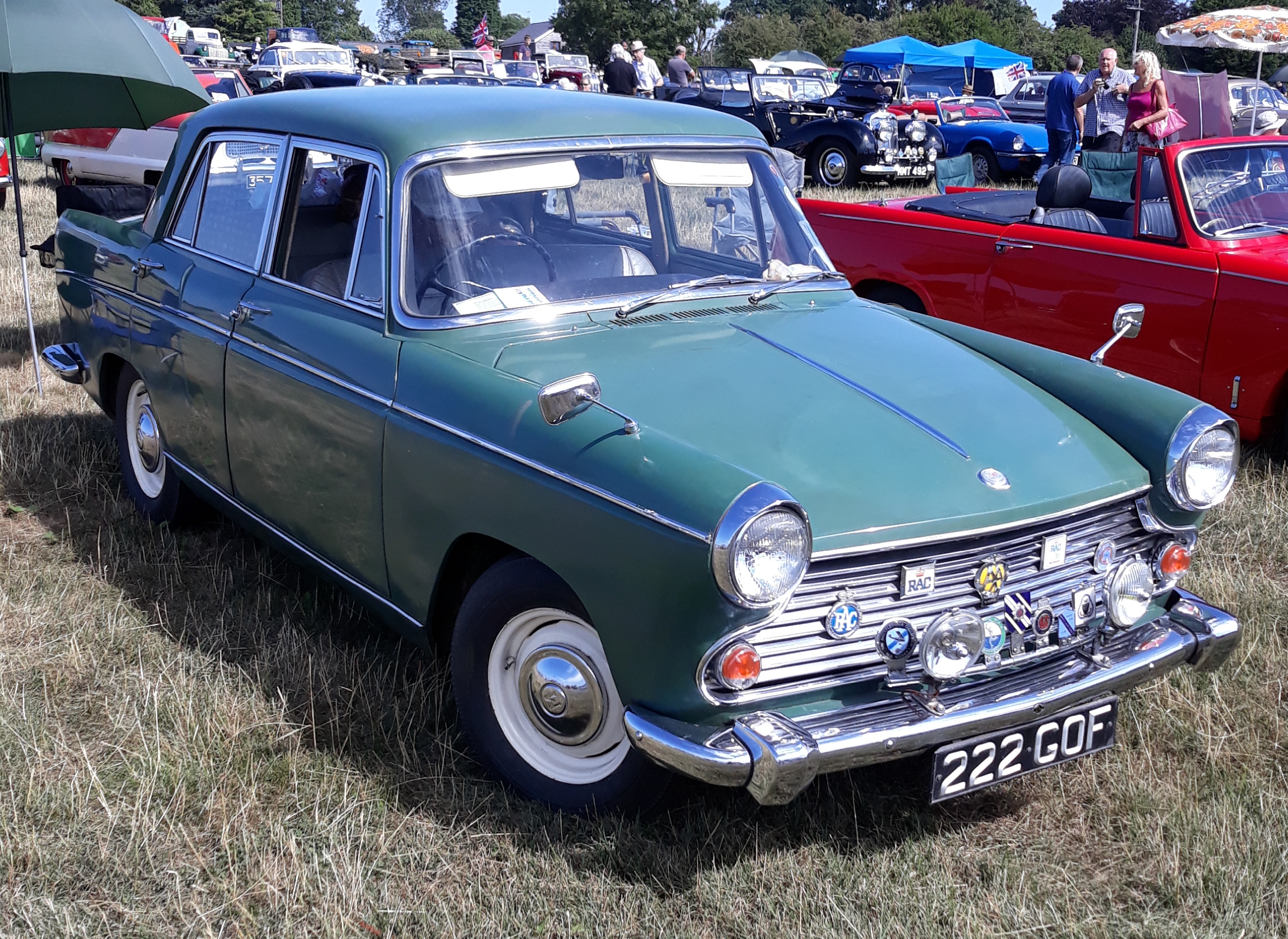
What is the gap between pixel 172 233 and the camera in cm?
414

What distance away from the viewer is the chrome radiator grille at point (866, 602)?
237 cm

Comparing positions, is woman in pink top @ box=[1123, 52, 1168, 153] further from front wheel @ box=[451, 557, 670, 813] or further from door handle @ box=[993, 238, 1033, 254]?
front wheel @ box=[451, 557, 670, 813]

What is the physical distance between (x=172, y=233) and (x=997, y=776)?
328cm

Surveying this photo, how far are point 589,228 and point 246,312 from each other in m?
1.06

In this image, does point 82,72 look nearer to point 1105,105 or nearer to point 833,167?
point 1105,105

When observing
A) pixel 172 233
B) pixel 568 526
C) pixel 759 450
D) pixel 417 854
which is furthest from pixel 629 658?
pixel 172 233

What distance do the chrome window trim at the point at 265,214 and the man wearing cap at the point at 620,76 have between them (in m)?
12.0

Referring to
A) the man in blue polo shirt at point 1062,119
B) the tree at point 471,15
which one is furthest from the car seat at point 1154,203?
the tree at point 471,15

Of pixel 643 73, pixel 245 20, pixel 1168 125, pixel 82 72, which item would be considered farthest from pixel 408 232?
pixel 245 20

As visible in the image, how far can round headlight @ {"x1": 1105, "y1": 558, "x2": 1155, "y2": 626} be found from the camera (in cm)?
273

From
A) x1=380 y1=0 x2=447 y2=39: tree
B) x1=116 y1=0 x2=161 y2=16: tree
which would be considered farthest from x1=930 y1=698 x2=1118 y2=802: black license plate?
x1=380 y1=0 x2=447 y2=39: tree

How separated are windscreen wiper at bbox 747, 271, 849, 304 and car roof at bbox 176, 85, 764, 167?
50 centimetres

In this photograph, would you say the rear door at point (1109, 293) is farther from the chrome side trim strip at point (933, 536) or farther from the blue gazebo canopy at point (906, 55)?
the blue gazebo canopy at point (906, 55)

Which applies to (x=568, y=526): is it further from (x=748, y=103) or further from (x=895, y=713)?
(x=748, y=103)
